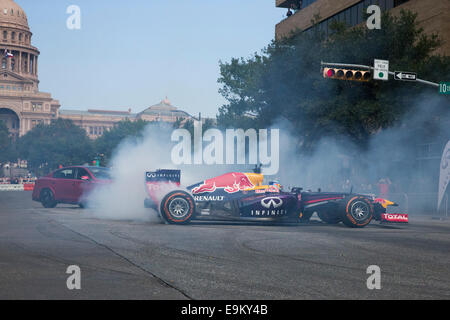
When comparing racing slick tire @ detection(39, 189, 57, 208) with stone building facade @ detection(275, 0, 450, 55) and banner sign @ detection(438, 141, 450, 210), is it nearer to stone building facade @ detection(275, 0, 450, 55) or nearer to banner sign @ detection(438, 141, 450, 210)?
banner sign @ detection(438, 141, 450, 210)

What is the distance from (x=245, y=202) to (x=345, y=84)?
16375 mm

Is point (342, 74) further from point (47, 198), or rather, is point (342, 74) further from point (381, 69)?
point (47, 198)

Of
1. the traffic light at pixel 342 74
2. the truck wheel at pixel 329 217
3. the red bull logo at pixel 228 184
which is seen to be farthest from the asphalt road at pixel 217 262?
the traffic light at pixel 342 74

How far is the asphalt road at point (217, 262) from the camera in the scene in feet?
18.7

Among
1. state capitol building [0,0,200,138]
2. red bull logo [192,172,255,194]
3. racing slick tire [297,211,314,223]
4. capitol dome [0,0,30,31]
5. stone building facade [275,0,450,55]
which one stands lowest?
racing slick tire [297,211,314,223]

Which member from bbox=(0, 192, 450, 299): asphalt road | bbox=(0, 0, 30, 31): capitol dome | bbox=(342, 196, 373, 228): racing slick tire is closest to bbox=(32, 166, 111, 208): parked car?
bbox=(0, 192, 450, 299): asphalt road

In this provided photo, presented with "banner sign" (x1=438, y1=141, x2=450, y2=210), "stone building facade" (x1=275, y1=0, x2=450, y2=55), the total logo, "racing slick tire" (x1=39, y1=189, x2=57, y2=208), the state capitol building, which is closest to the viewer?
the total logo

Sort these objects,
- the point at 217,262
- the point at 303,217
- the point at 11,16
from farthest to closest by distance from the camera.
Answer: the point at 11,16 → the point at 303,217 → the point at 217,262

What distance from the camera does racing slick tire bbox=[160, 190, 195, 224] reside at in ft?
44.0

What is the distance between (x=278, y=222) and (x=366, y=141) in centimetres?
1529

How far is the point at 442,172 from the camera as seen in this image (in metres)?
19.7

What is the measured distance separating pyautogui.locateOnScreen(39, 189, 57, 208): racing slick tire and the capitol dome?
450ft

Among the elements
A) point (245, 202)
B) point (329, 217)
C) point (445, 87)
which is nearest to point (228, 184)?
point (245, 202)

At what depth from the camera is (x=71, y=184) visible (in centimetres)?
2006
